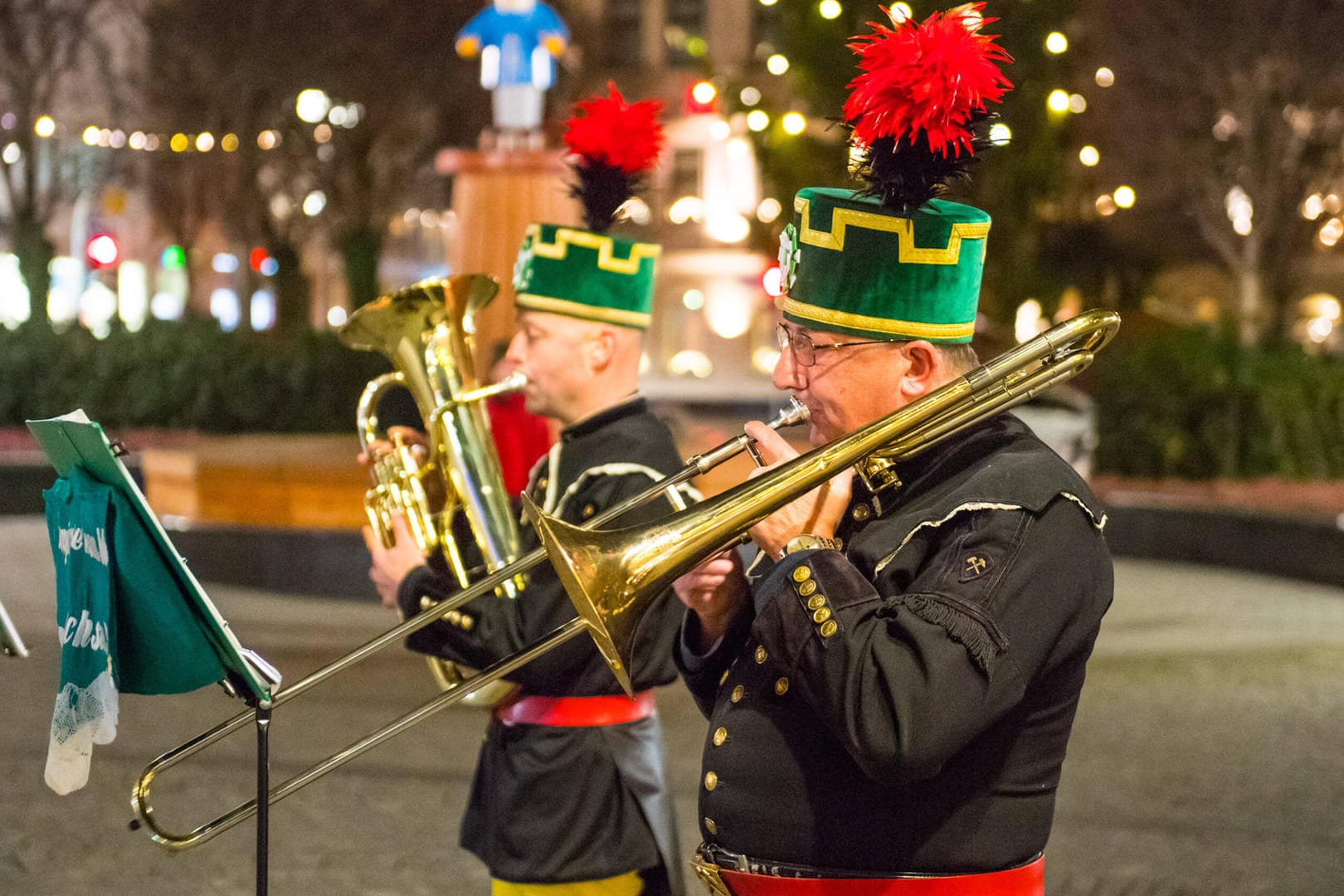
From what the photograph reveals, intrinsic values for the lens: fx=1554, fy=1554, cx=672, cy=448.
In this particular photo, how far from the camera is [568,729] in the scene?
366 centimetres

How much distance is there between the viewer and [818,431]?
2658mm

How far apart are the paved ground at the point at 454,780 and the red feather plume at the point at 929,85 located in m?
3.58

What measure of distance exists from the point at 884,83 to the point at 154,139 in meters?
27.7

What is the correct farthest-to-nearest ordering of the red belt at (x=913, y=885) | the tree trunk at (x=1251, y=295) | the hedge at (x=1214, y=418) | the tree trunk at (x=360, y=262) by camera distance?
the tree trunk at (x=1251, y=295), the tree trunk at (x=360, y=262), the hedge at (x=1214, y=418), the red belt at (x=913, y=885)

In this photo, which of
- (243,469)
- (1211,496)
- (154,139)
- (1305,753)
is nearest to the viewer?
(1305,753)

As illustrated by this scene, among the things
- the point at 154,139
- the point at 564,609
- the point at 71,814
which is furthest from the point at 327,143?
the point at 564,609

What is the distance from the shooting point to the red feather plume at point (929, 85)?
2404 mm

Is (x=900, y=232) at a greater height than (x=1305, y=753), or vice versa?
(x=900, y=232)

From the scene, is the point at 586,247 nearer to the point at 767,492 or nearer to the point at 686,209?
the point at 767,492

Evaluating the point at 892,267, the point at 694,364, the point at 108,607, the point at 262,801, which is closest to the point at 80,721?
the point at 108,607

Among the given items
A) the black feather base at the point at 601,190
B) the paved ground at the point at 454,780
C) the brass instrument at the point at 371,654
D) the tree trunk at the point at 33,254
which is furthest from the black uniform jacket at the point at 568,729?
the tree trunk at the point at 33,254

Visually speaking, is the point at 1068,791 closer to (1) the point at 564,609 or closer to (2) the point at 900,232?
(1) the point at 564,609

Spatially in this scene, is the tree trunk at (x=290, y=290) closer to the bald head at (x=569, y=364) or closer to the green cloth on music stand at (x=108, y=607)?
the bald head at (x=569, y=364)

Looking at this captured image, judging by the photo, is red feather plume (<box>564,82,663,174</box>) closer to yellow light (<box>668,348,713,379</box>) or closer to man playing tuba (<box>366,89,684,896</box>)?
man playing tuba (<box>366,89,684,896</box>)
